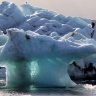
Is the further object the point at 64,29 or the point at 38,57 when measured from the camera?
the point at 64,29

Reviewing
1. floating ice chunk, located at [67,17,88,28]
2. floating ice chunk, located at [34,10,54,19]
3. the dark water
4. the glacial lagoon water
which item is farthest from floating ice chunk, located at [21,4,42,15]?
the dark water

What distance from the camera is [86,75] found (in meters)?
31.9

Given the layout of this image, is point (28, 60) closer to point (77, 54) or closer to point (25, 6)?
point (77, 54)

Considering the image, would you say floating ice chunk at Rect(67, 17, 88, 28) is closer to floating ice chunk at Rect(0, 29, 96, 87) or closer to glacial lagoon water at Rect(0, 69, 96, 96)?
floating ice chunk at Rect(0, 29, 96, 87)

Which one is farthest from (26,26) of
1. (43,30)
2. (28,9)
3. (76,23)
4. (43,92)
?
(43,92)

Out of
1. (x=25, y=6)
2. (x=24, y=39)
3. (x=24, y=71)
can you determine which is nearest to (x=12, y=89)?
(x=24, y=71)

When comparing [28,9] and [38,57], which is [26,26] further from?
[38,57]

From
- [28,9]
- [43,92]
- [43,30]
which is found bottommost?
[43,92]

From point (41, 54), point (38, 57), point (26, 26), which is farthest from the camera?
point (26, 26)

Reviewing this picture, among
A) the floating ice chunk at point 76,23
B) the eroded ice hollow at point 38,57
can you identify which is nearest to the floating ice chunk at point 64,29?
the floating ice chunk at point 76,23

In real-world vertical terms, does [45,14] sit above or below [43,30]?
above

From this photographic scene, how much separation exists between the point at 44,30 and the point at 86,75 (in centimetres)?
502

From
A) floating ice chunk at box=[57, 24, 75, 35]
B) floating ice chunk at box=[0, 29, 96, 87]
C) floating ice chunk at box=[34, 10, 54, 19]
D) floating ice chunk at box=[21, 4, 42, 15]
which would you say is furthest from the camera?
floating ice chunk at box=[21, 4, 42, 15]

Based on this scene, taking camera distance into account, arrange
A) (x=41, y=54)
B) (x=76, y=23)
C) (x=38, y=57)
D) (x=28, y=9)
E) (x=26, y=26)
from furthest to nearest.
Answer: (x=28, y=9), (x=76, y=23), (x=26, y=26), (x=38, y=57), (x=41, y=54)
